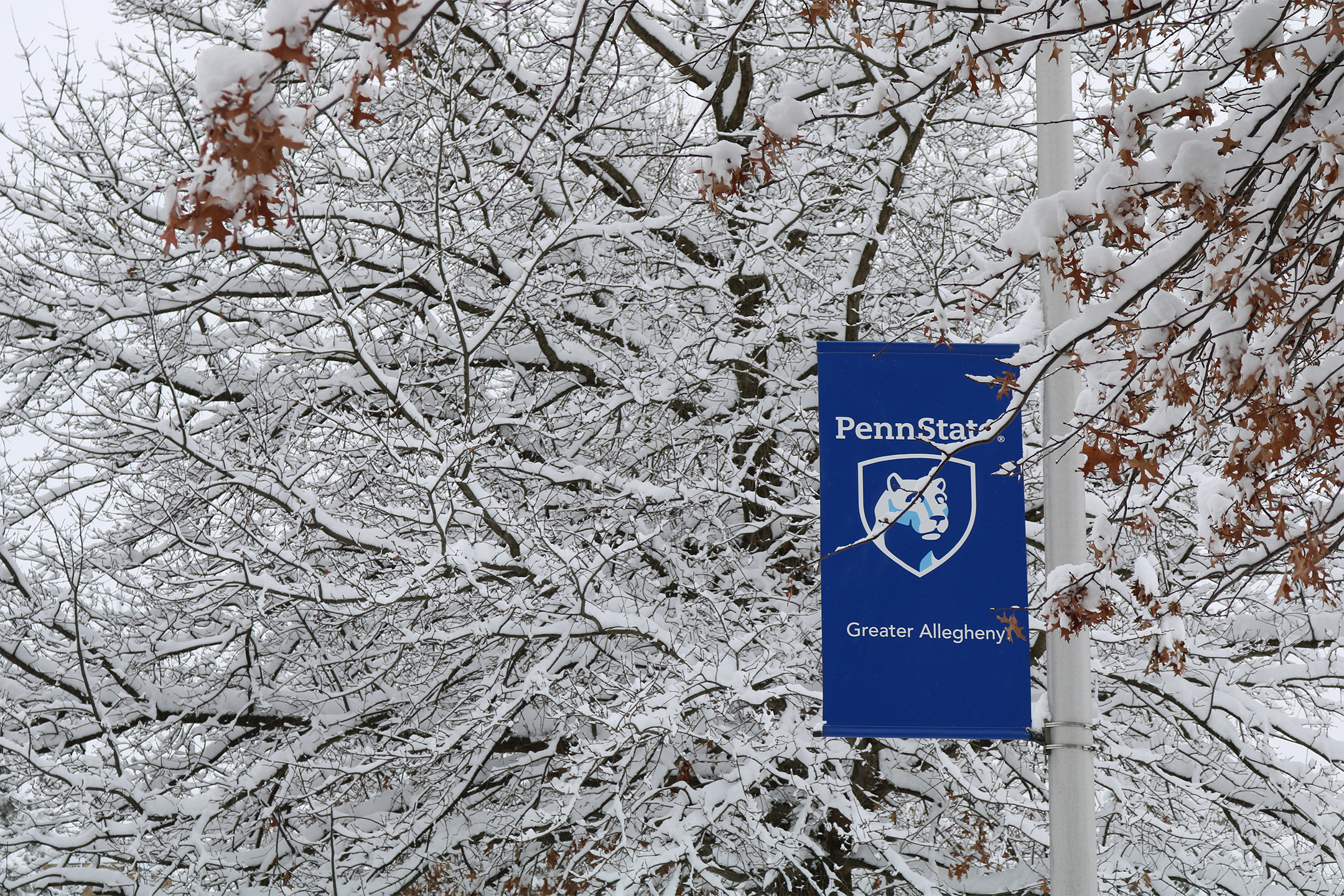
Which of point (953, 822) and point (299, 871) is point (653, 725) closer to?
point (953, 822)

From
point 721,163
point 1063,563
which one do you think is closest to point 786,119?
point 721,163

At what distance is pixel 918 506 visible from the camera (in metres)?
4.81

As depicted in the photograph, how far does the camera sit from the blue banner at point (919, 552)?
4.68 meters

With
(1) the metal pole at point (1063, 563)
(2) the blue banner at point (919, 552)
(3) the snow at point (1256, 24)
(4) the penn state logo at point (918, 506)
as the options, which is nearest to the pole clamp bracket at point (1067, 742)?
(1) the metal pole at point (1063, 563)

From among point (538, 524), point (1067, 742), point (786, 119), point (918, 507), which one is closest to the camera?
point (786, 119)

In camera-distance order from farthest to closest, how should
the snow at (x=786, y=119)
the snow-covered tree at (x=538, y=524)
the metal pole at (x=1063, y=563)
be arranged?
1. the snow-covered tree at (x=538, y=524)
2. the metal pole at (x=1063, y=563)
3. the snow at (x=786, y=119)

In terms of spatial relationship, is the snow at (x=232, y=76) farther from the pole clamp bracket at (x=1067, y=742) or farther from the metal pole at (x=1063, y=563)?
the pole clamp bracket at (x=1067, y=742)

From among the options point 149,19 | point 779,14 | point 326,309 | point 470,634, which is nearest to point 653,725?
point 470,634

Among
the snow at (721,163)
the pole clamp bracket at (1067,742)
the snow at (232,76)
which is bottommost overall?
the pole clamp bracket at (1067,742)

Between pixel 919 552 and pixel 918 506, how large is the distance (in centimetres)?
18

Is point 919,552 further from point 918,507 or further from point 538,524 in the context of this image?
point 538,524

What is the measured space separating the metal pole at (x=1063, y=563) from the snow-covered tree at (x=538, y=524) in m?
0.69

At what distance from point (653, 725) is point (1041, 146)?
126 inches

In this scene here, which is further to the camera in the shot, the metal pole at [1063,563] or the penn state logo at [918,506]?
the penn state logo at [918,506]
